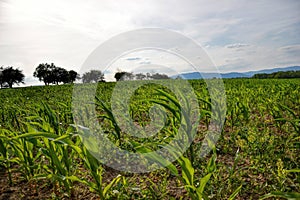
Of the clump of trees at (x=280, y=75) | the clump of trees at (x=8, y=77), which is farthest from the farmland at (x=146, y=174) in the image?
the clump of trees at (x=8, y=77)

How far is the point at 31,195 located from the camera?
6.94 ft

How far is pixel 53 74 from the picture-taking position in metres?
57.3

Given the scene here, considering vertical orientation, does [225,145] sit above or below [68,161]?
below

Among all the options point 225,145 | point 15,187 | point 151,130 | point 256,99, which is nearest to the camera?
point 15,187

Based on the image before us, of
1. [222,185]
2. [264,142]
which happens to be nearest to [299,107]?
[264,142]

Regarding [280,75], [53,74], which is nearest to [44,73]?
[53,74]

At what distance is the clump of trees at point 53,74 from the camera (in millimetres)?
56562

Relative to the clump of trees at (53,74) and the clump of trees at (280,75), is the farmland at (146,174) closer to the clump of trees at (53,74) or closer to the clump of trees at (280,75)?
the clump of trees at (280,75)

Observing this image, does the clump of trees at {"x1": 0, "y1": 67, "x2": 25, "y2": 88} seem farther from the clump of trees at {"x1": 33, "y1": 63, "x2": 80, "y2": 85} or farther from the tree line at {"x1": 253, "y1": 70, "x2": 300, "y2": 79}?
the tree line at {"x1": 253, "y1": 70, "x2": 300, "y2": 79}

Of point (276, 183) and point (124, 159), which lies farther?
point (124, 159)

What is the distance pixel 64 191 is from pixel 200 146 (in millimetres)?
1419

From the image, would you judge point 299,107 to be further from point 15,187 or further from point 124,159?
point 15,187

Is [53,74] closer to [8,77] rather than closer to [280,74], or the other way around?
[8,77]

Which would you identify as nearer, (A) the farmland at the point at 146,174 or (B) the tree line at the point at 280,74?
(A) the farmland at the point at 146,174
